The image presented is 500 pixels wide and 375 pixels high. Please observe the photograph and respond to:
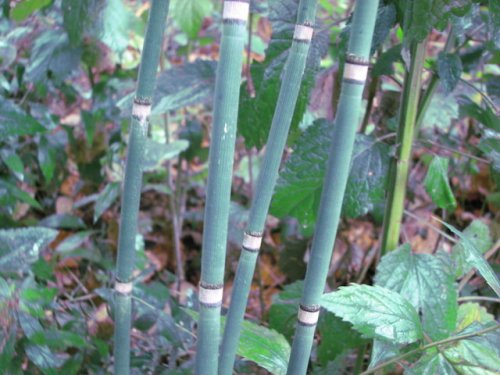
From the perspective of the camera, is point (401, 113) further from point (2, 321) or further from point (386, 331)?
point (2, 321)

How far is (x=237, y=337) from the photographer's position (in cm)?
63

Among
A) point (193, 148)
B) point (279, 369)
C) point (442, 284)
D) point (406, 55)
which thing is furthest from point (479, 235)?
point (193, 148)

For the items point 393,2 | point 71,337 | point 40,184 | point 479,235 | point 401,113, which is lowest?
point 40,184

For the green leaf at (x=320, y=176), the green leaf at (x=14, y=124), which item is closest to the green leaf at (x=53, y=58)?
the green leaf at (x=14, y=124)

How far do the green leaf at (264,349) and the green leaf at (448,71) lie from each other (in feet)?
1.38

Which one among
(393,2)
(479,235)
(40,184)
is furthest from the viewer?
(40,184)

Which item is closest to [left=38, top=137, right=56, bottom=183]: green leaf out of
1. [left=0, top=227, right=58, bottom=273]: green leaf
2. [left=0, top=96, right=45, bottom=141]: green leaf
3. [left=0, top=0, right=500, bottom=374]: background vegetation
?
[left=0, top=0, right=500, bottom=374]: background vegetation

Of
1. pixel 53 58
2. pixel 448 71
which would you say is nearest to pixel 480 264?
pixel 448 71

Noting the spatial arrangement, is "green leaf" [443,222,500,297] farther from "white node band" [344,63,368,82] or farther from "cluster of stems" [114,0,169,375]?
"cluster of stems" [114,0,169,375]

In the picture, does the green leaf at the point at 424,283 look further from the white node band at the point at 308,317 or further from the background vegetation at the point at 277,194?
the white node band at the point at 308,317

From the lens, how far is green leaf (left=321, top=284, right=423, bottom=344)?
620 mm

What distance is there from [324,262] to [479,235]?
53 cm

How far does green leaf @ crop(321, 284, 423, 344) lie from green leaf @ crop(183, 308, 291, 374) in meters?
0.10

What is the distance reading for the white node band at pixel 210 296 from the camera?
57 centimetres
